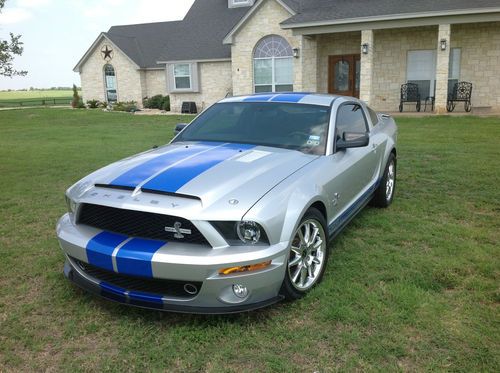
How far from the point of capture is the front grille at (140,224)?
10.6 feet

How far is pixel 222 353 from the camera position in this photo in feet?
10.0

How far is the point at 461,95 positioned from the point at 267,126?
16.0m

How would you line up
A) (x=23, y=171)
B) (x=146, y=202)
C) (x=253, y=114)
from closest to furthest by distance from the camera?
1. (x=146, y=202)
2. (x=253, y=114)
3. (x=23, y=171)

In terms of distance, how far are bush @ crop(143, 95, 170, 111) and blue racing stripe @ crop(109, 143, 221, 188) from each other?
2246cm

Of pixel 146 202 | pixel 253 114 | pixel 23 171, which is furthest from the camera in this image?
pixel 23 171

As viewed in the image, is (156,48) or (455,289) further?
(156,48)

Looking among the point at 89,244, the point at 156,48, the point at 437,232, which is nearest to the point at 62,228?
the point at 89,244

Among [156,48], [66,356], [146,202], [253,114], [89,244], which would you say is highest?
[156,48]

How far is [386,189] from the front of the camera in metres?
6.09

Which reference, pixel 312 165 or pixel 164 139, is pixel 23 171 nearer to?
pixel 164 139

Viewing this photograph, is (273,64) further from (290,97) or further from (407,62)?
(290,97)

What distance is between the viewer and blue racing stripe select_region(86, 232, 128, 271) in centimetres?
327

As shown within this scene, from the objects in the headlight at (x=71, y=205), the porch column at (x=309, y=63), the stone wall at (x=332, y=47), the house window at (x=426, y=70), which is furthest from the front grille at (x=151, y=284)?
the stone wall at (x=332, y=47)

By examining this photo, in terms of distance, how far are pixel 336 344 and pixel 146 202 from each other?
5.25 ft
